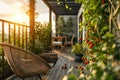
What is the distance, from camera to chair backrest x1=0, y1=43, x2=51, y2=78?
2408 millimetres

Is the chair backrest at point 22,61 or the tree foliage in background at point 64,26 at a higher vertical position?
the tree foliage in background at point 64,26

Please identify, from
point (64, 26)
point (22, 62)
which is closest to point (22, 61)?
point (22, 62)

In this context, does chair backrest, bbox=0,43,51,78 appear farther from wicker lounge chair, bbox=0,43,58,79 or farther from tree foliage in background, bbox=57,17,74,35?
tree foliage in background, bbox=57,17,74,35

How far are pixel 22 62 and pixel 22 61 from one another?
0.04 feet

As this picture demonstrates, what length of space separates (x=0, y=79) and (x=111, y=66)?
Answer: 2753 mm

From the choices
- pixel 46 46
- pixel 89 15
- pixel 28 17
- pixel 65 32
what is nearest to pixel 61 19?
pixel 65 32

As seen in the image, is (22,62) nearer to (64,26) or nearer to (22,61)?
(22,61)

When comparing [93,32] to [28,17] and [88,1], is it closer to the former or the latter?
[88,1]

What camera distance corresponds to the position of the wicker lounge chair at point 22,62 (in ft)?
7.90

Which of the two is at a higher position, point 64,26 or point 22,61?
point 64,26

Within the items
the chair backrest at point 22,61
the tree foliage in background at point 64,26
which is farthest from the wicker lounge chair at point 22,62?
the tree foliage in background at point 64,26

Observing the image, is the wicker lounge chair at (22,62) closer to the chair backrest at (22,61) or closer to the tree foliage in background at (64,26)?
the chair backrest at (22,61)

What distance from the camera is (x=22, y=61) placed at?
2.54 m

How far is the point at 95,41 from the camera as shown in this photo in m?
2.80
